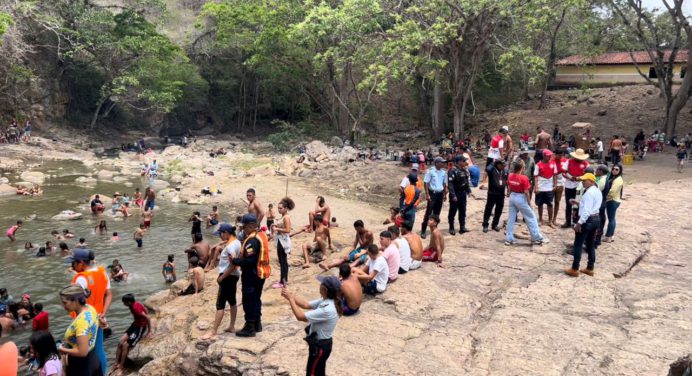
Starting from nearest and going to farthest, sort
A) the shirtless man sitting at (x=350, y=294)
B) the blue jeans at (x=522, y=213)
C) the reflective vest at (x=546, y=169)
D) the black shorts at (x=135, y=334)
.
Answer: the shirtless man sitting at (x=350, y=294) → the black shorts at (x=135, y=334) → the blue jeans at (x=522, y=213) → the reflective vest at (x=546, y=169)

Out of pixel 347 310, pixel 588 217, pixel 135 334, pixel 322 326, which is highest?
pixel 588 217

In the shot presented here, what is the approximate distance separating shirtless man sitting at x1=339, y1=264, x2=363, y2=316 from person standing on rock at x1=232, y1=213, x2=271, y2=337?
3.32 ft

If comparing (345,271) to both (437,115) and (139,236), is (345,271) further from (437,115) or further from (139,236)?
(437,115)

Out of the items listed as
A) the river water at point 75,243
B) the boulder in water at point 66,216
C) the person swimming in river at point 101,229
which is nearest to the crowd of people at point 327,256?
the river water at point 75,243

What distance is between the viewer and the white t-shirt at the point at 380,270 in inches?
311

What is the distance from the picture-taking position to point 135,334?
27.8 ft

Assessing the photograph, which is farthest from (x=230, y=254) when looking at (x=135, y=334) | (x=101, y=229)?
(x=101, y=229)

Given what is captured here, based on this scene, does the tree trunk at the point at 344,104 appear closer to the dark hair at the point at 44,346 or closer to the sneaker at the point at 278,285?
the sneaker at the point at 278,285

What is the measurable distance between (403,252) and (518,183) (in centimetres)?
253

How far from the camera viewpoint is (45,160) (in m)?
30.0

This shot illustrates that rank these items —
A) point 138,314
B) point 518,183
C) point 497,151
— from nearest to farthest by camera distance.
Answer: point 138,314
point 518,183
point 497,151

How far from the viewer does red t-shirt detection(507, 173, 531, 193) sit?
9.50m

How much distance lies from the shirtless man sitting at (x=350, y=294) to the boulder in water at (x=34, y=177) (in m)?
22.0

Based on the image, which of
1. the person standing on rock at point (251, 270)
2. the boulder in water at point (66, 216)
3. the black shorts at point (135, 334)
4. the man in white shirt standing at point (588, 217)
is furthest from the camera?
the boulder in water at point (66, 216)
